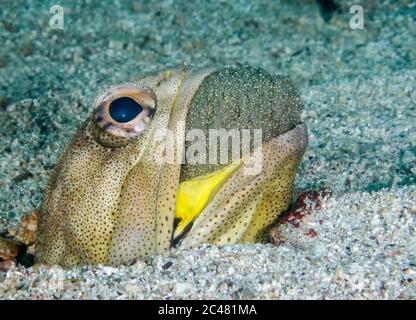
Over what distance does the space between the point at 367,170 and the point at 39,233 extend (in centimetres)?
261

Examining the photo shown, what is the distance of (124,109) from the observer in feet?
10.1

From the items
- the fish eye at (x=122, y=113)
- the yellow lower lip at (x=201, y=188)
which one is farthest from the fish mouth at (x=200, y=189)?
the fish eye at (x=122, y=113)

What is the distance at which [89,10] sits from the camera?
777cm

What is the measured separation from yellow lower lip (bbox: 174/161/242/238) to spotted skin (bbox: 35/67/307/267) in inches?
1.1

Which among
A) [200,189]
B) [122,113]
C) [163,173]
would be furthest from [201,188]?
[122,113]

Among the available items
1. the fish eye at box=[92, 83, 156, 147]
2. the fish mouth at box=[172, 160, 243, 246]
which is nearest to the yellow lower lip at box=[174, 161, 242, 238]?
the fish mouth at box=[172, 160, 243, 246]

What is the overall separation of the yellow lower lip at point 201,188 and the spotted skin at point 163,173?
1.1 inches

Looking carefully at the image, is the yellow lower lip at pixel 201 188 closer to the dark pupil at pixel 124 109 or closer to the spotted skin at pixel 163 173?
the spotted skin at pixel 163 173

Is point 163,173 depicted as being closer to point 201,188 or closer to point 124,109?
point 201,188

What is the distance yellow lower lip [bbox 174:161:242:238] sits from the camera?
314 cm

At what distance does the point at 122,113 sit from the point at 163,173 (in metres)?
0.40

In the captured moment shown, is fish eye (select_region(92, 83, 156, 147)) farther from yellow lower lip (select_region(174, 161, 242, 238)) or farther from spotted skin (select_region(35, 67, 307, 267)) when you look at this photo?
yellow lower lip (select_region(174, 161, 242, 238))

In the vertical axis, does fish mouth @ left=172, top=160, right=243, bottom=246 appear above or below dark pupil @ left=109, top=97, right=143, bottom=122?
below

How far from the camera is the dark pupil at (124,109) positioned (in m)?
3.07
